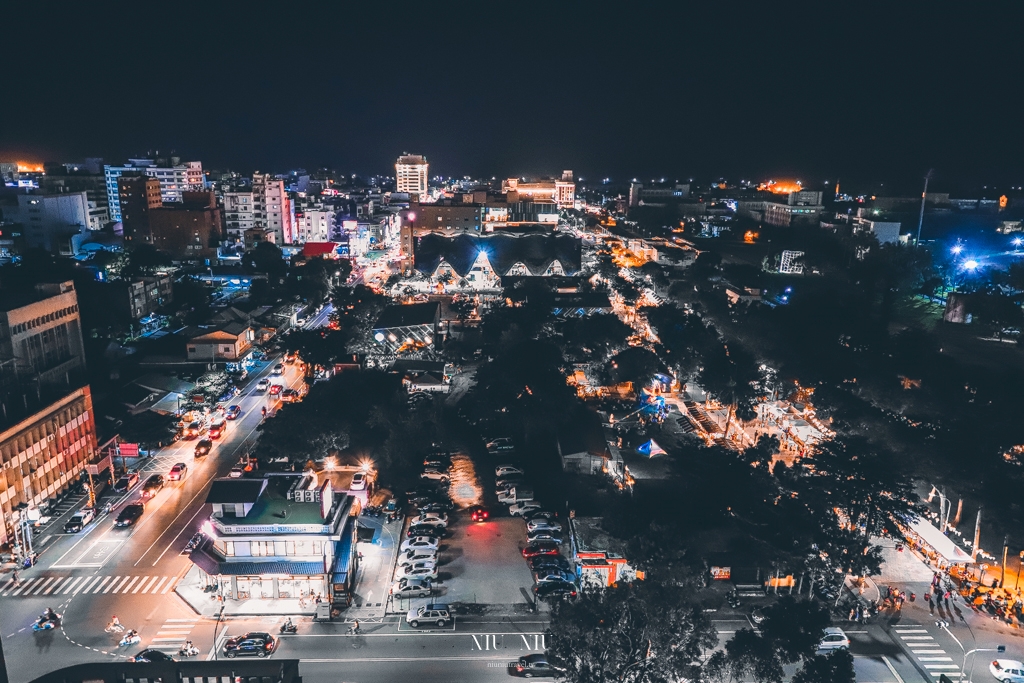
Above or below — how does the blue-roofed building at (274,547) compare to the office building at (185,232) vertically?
below

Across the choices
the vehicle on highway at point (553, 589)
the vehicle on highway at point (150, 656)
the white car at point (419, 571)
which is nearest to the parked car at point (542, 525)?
the vehicle on highway at point (553, 589)

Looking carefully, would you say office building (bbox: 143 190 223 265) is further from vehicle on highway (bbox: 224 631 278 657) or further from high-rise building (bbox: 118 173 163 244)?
vehicle on highway (bbox: 224 631 278 657)

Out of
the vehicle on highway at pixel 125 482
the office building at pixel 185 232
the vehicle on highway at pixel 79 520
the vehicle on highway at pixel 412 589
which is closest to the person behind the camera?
the vehicle on highway at pixel 412 589

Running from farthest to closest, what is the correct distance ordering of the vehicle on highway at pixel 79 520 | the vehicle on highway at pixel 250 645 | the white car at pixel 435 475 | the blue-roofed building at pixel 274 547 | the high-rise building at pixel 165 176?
the high-rise building at pixel 165 176, the white car at pixel 435 475, the vehicle on highway at pixel 79 520, the blue-roofed building at pixel 274 547, the vehicle on highway at pixel 250 645

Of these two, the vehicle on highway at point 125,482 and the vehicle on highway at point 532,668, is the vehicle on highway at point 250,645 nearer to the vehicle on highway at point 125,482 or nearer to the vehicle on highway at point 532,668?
the vehicle on highway at point 532,668

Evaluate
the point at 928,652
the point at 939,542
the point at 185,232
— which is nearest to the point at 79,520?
the point at 928,652

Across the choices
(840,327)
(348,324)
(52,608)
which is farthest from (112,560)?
(840,327)
